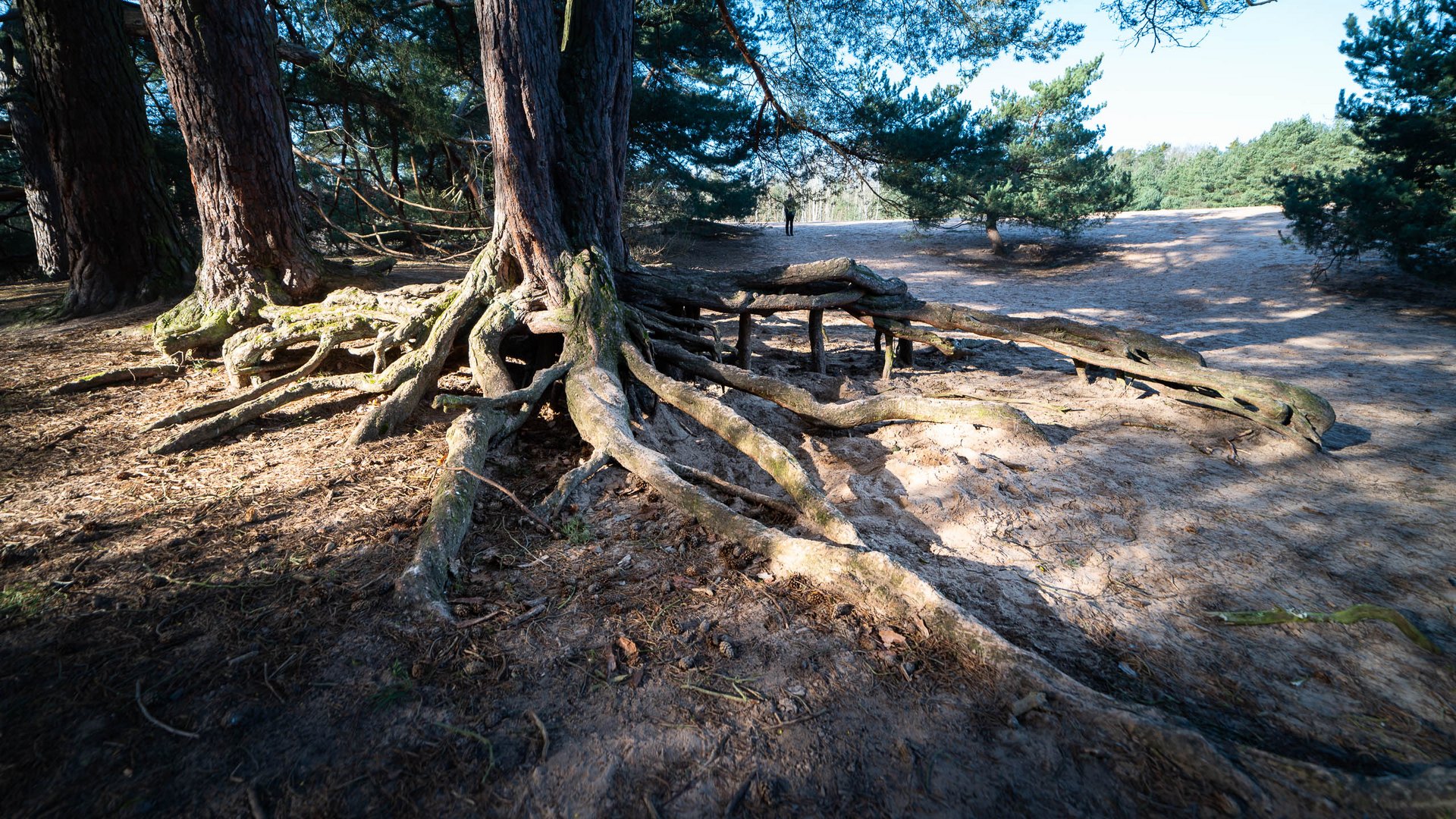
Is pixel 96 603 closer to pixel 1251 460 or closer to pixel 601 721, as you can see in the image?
pixel 601 721

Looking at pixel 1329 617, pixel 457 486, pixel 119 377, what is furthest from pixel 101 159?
pixel 1329 617

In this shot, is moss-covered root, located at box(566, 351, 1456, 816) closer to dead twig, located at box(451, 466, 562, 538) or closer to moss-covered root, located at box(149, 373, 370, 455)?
dead twig, located at box(451, 466, 562, 538)

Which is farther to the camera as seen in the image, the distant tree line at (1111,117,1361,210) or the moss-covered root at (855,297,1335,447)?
the distant tree line at (1111,117,1361,210)

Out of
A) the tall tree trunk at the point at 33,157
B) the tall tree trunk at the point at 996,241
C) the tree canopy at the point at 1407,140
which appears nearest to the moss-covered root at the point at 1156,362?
the tree canopy at the point at 1407,140

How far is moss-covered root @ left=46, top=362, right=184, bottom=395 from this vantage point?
444 cm

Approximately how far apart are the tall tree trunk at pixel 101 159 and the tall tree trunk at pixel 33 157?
2.55 meters

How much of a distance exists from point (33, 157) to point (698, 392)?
12217 millimetres

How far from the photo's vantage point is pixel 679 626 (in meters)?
2.20

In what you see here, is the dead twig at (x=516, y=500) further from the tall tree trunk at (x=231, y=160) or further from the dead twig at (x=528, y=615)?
the tall tree trunk at (x=231, y=160)

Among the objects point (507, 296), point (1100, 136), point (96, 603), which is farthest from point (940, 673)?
point (1100, 136)

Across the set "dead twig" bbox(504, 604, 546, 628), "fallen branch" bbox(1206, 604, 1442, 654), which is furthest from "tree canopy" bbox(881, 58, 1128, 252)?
"dead twig" bbox(504, 604, 546, 628)

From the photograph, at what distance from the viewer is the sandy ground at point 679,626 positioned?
1566mm

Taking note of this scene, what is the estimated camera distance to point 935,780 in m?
1.62

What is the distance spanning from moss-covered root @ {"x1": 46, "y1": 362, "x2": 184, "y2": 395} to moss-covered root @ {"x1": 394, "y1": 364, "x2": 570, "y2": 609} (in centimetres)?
340
